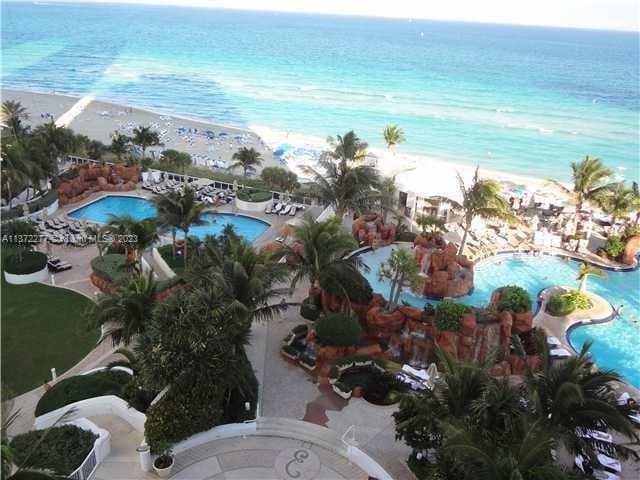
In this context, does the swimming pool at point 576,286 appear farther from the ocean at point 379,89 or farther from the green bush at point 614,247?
the ocean at point 379,89

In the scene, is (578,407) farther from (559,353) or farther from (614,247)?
(614,247)

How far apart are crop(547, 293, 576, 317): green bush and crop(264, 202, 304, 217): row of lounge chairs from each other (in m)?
15.4

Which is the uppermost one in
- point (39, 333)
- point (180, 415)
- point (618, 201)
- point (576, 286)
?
point (618, 201)

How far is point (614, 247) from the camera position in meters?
27.3

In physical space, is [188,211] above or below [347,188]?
below

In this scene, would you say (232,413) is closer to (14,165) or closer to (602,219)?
(14,165)

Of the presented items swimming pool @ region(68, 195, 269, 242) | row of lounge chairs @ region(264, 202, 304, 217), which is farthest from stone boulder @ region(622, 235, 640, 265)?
swimming pool @ region(68, 195, 269, 242)

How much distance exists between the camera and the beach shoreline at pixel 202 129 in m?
43.9

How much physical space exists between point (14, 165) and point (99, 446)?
19.0 metres

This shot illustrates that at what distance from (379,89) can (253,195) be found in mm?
62228

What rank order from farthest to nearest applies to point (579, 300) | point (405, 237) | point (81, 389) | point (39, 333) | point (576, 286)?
point (405, 237) < point (576, 286) < point (579, 300) < point (39, 333) < point (81, 389)

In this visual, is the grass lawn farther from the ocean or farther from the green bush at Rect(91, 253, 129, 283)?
the ocean

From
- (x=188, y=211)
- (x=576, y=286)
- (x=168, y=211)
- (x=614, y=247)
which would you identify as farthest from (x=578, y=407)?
(x=614, y=247)

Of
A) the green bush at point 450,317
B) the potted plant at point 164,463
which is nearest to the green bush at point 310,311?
the green bush at point 450,317
